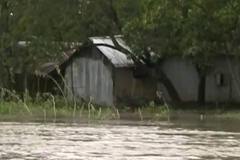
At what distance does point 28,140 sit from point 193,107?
49.1 feet

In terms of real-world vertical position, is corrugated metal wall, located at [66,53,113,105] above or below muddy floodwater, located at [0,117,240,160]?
above

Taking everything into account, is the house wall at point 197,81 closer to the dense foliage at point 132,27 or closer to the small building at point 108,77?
the dense foliage at point 132,27

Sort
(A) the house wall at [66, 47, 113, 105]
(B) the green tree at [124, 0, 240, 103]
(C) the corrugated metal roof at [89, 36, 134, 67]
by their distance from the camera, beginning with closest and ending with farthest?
1. (B) the green tree at [124, 0, 240, 103]
2. (C) the corrugated metal roof at [89, 36, 134, 67]
3. (A) the house wall at [66, 47, 113, 105]

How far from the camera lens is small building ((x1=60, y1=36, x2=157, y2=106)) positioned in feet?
91.9

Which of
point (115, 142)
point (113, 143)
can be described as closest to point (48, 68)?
point (115, 142)

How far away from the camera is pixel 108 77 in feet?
92.8

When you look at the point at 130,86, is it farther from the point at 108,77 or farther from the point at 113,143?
the point at 113,143

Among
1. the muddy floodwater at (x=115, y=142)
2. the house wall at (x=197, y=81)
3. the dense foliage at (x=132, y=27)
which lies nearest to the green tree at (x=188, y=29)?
the dense foliage at (x=132, y=27)

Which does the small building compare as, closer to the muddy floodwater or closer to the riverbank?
the riverbank

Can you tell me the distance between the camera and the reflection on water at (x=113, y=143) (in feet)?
34.3

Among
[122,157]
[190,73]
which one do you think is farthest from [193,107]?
[122,157]

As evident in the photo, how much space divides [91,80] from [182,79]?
3787mm

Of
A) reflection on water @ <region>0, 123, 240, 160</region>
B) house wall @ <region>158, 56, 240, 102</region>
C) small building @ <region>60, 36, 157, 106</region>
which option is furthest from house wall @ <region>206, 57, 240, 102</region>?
reflection on water @ <region>0, 123, 240, 160</region>

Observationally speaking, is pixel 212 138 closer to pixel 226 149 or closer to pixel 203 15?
pixel 226 149
